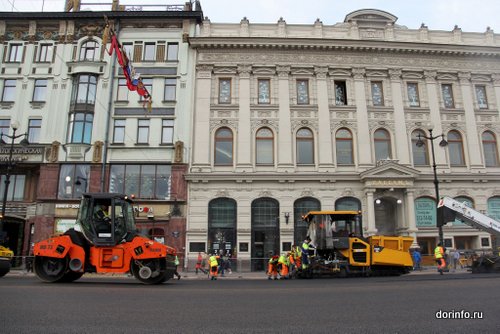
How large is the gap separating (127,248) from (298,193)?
627 inches

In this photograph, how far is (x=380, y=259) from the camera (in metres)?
16.6

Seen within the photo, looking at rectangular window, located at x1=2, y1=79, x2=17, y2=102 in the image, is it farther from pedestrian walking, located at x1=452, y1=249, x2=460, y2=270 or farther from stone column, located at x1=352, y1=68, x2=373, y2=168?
pedestrian walking, located at x1=452, y1=249, x2=460, y2=270

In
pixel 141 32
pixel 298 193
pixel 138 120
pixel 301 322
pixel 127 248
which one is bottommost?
pixel 301 322

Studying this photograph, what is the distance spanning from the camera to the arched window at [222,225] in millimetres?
25844

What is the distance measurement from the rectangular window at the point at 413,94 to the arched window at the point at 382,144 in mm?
3338

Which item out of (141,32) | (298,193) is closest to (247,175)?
(298,193)

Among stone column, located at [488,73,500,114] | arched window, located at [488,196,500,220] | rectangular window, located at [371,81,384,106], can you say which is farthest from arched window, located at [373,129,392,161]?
stone column, located at [488,73,500,114]

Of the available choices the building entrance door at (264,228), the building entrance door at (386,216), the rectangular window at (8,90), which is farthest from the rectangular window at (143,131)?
the building entrance door at (386,216)

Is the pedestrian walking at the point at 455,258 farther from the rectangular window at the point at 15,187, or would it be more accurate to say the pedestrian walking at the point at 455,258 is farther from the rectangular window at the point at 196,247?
the rectangular window at the point at 15,187

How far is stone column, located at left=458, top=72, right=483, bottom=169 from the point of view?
2803 centimetres

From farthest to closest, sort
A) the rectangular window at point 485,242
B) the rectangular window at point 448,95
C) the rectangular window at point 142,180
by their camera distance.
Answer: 1. the rectangular window at point 448,95
2. the rectangular window at point 485,242
3. the rectangular window at point 142,180

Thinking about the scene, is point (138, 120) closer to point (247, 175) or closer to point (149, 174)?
point (149, 174)

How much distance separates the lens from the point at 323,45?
2883cm

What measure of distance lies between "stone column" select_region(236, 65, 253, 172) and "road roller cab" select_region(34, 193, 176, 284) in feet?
48.0
